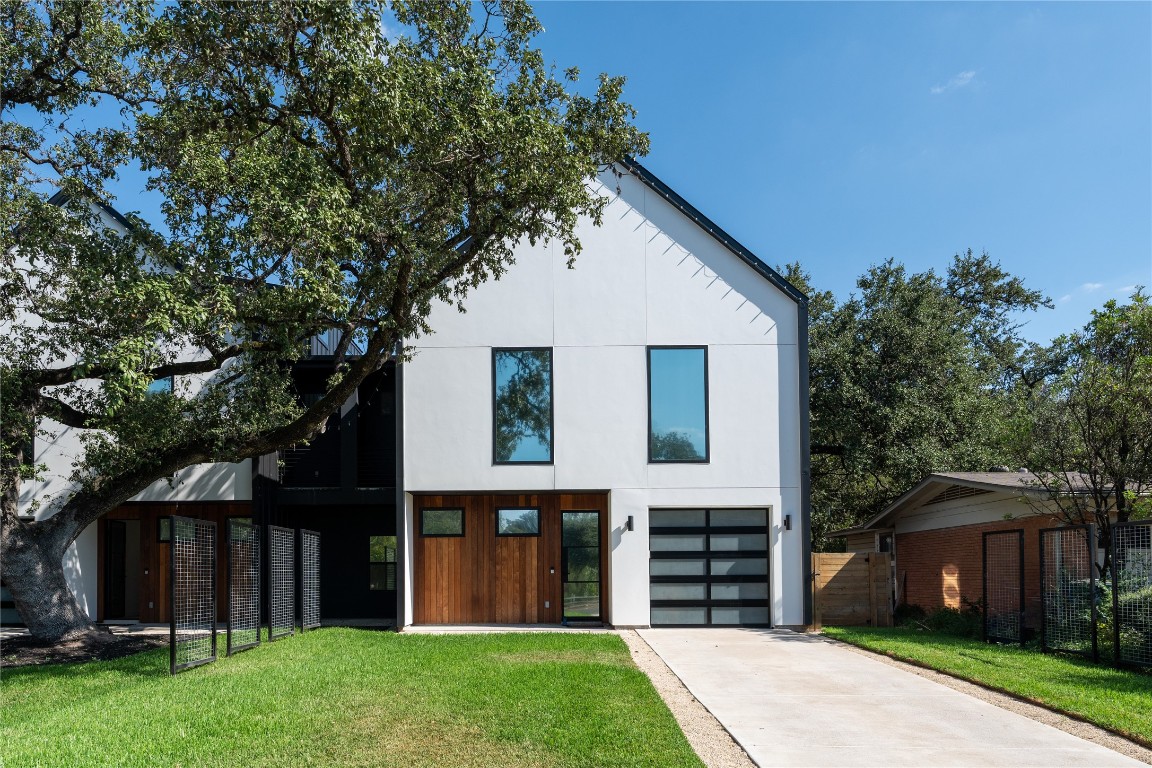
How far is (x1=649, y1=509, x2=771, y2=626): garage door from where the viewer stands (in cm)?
1566

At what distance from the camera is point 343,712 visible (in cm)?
752

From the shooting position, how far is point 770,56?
14617 mm

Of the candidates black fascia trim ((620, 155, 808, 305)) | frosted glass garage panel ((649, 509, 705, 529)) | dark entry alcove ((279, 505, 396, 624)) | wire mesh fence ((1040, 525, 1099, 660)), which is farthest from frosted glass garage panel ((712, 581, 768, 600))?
dark entry alcove ((279, 505, 396, 624))

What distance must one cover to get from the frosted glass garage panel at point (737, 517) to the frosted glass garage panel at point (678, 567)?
2.62 feet

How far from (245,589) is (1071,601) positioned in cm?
1155

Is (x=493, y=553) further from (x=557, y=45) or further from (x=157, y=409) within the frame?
(x=557, y=45)

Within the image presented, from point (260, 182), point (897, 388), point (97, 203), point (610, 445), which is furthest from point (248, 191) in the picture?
point (897, 388)

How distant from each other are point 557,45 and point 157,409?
7.31 m

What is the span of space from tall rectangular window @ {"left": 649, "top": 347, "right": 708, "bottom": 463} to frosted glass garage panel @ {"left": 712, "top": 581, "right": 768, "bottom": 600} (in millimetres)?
2435

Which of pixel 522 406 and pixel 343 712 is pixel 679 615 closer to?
pixel 522 406

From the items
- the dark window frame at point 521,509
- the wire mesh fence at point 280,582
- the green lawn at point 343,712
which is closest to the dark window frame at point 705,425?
the dark window frame at point 521,509

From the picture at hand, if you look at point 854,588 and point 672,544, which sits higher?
point 672,544

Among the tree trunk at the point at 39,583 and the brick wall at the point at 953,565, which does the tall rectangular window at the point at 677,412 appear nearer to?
the brick wall at the point at 953,565

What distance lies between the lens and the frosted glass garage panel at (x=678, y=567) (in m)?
15.7
